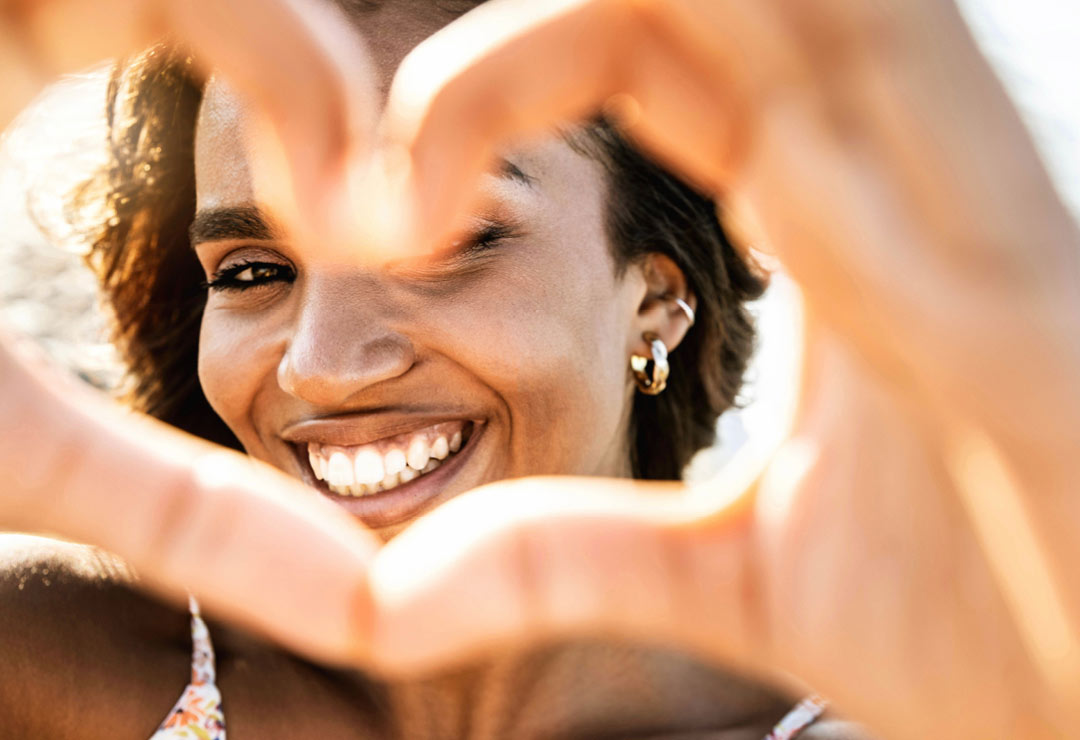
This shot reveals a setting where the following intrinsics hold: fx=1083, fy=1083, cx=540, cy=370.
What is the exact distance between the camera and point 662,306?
6.20ft

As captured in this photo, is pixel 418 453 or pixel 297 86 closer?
pixel 297 86

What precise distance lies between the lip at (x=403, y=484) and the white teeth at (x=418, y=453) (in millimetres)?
21

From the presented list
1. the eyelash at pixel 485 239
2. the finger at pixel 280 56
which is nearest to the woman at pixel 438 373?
the eyelash at pixel 485 239

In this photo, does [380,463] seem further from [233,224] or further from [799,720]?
[799,720]

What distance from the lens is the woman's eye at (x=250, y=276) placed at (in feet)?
5.81

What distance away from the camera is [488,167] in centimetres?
158

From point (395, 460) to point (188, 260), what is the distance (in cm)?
80

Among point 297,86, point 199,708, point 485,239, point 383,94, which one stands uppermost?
point 297,86

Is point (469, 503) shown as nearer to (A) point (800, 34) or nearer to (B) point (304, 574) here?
(B) point (304, 574)

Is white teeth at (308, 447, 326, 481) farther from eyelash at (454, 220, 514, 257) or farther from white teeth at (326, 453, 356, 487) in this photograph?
eyelash at (454, 220, 514, 257)

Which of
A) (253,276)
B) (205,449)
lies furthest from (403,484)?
(205,449)

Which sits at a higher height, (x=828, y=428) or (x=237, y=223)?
(x=828, y=428)

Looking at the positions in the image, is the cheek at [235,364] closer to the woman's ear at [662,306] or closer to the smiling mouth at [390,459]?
the smiling mouth at [390,459]

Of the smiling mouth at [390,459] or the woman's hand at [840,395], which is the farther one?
the smiling mouth at [390,459]
